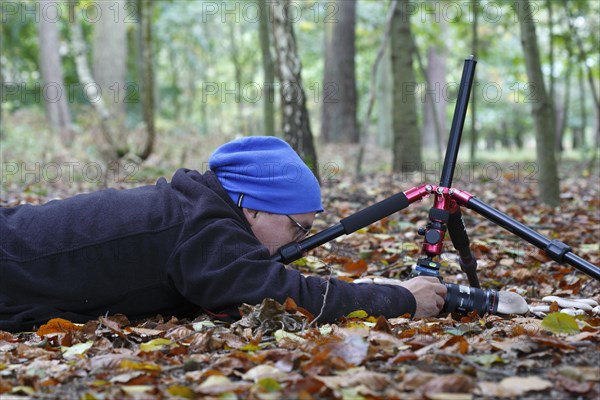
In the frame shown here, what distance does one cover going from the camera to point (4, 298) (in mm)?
2756

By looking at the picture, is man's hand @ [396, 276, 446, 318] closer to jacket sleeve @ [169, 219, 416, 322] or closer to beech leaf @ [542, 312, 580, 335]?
jacket sleeve @ [169, 219, 416, 322]

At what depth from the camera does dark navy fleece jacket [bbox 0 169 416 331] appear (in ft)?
8.55

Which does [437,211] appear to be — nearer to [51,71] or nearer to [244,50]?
[51,71]

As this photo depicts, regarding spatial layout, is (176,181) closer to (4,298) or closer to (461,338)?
(4,298)

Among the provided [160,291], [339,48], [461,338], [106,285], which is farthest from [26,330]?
[339,48]

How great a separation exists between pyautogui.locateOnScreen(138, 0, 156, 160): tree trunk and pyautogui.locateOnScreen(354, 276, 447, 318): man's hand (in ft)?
22.4

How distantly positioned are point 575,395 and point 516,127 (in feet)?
124

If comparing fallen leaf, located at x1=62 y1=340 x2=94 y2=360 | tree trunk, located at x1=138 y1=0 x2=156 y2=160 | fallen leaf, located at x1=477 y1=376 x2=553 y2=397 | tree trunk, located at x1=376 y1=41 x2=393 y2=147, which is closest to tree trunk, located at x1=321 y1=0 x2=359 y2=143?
tree trunk, located at x1=376 y1=41 x2=393 y2=147

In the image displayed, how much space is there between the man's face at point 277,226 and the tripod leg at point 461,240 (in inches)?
25.6

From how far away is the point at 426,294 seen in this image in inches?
112

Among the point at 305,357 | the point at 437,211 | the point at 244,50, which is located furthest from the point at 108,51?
the point at 305,357

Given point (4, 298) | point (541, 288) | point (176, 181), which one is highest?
point (176, 181)

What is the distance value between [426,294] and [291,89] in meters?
3.89

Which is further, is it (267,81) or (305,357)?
(267,81)
